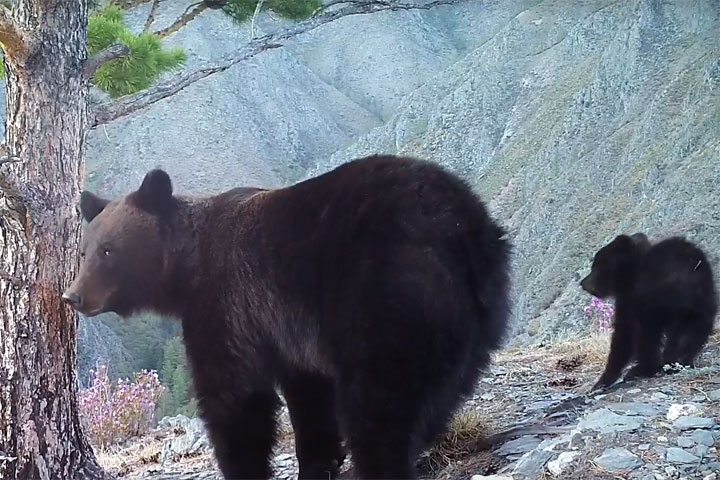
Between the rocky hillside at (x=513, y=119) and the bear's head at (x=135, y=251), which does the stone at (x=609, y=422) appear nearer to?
the bear's head at (x=135, y=251)

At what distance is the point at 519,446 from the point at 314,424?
4.26ft

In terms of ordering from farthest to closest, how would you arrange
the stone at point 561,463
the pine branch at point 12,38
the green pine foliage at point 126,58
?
the green pine foliage at point 126,58 < the pine branch at point 12,38 < the stone at point 561,463

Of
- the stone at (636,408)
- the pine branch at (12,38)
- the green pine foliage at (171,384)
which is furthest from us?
the green pine foliage at (171,384)

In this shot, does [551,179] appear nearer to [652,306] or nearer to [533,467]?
[652,306]

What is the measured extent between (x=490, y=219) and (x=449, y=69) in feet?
185

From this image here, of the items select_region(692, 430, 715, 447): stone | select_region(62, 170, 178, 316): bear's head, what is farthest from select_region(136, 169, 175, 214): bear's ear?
select_region(692, 430, 715, 447): stone

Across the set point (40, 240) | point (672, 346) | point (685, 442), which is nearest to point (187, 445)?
point (40, 240)

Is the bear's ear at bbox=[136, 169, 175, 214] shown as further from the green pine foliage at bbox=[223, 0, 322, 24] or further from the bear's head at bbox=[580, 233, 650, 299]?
the bear's head at bbox=[580, 233, 650, 299]

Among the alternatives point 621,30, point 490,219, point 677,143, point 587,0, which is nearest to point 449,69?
point 587,0


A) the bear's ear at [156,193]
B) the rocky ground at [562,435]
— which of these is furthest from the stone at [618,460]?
the bear's ear at [156,193]

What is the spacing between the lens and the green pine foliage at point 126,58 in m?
6.68

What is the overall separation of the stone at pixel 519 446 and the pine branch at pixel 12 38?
3928 mm

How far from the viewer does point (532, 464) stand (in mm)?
4590

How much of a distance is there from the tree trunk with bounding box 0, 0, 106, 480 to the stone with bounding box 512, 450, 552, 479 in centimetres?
302
